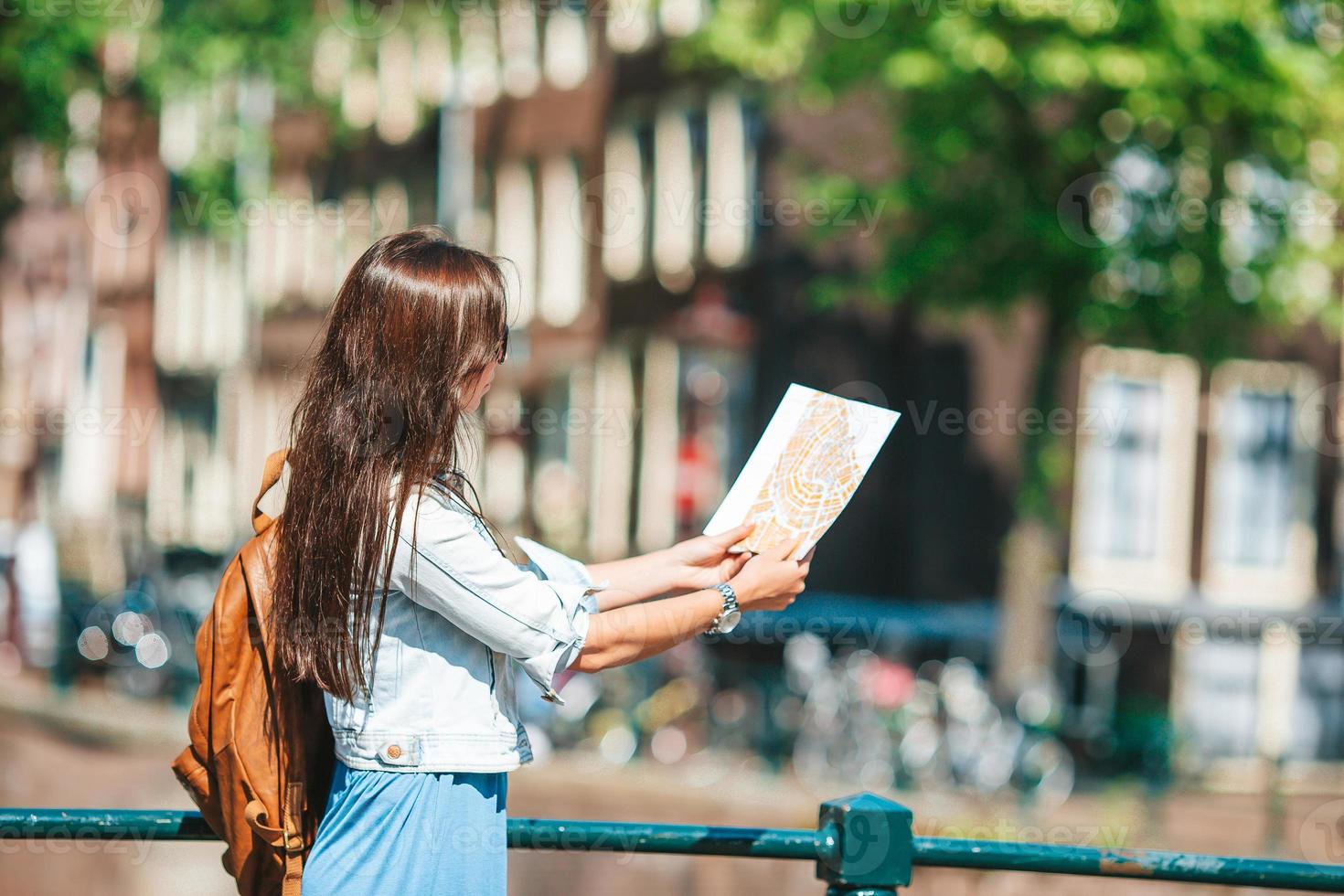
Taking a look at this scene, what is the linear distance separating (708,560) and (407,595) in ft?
1.67

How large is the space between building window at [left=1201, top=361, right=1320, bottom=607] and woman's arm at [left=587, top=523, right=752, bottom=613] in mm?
12002

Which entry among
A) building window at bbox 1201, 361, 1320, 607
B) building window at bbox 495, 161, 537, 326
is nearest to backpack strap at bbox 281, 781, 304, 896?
building window at bbox 1201, 361, 1320, 607

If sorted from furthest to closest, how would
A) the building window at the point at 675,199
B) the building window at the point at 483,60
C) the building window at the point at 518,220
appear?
the building window at the point at 483,60 < the building window at the point at 518,220 < the building window at the point at 675,199

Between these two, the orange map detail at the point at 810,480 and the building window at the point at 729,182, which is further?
the building window at the point at 729,182

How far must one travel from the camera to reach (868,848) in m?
2.34

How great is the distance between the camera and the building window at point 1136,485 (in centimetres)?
1341

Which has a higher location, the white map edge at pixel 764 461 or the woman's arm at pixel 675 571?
the white map edge at pixel 764 461

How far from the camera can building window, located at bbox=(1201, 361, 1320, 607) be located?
44.3 feet

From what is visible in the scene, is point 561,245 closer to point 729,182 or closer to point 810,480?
point 729,182

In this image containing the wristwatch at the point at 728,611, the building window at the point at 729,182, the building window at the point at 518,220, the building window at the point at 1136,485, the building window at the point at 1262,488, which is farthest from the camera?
the building window at the point at 518,220

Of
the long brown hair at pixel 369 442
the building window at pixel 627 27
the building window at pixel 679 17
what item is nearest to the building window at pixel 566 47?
the building window at pixel 627 27

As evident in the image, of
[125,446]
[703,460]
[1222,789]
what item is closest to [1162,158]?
[1222,789]

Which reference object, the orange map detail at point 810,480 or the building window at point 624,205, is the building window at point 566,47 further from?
the orange map detail at point 810,480

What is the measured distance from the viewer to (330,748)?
2115 millimetres
